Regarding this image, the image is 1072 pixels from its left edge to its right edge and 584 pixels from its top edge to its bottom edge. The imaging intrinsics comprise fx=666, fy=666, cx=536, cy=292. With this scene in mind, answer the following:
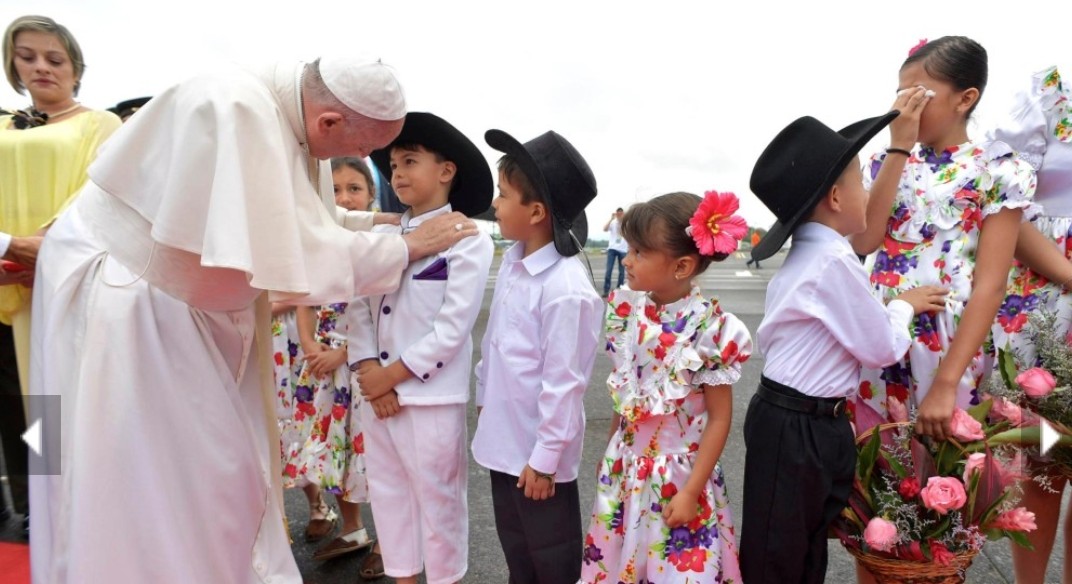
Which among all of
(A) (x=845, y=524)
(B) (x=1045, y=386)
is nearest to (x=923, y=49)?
(B) (x=1045, y=386)

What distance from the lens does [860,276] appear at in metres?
1.89

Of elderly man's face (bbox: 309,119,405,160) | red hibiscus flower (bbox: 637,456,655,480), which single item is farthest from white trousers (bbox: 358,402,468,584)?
elderly man's face (bbox: 309,119,405,160)

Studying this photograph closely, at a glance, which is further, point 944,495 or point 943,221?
point 943,221

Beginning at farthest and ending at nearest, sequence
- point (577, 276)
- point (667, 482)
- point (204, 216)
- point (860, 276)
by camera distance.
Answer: point (577, 276), point (667, 482), point (860, 276), point (204, 216)

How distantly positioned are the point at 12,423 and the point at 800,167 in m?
3.75

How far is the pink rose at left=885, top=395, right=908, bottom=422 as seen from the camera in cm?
215

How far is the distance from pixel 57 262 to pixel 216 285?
1.63 feet

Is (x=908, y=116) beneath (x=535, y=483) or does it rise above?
above

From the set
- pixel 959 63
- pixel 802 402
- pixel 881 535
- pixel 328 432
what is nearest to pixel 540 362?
pixel 802 402

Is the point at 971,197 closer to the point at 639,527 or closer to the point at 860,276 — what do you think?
the point at 860,276

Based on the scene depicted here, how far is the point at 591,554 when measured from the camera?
2168mm

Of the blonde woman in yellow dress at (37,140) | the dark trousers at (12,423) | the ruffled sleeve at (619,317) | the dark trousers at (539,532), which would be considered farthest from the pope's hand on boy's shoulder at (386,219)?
the dark trousers at (12,423)

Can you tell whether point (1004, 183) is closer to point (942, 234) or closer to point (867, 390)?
point (942, 234)

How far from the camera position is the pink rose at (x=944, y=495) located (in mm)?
1763
